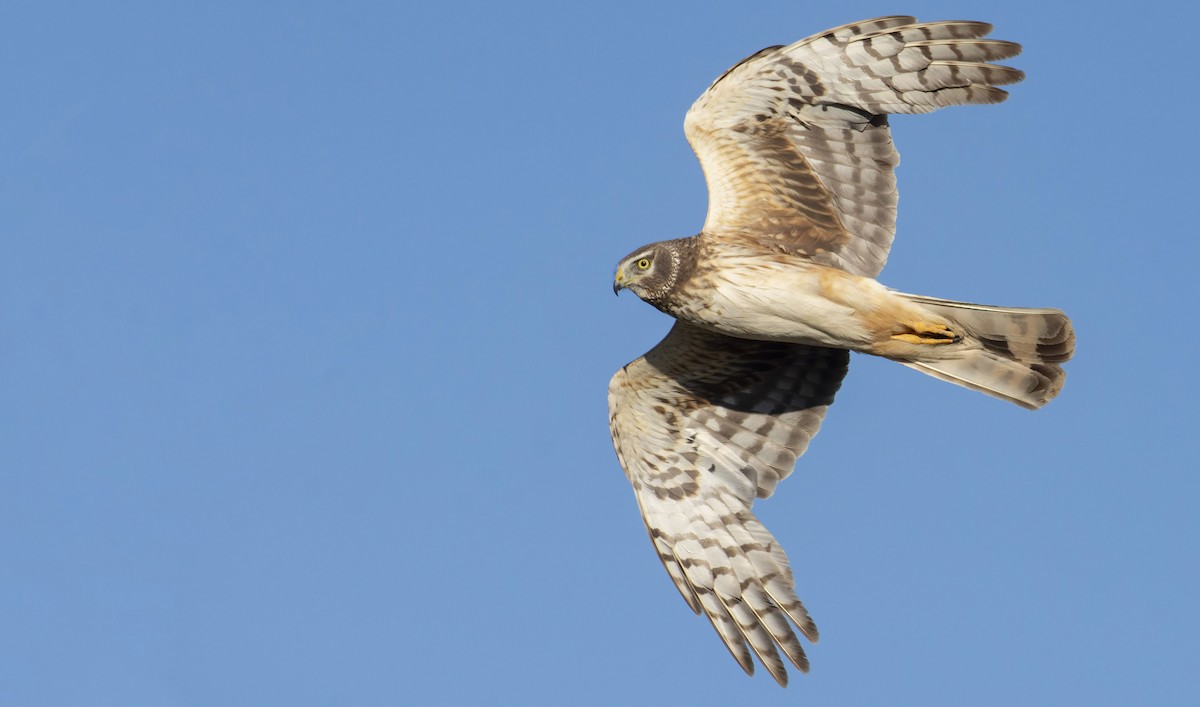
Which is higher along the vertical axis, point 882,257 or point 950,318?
point 882,257

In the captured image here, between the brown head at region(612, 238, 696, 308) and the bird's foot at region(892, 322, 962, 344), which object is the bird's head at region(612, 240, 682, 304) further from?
the bird's foot at region(892, 322, 962, 344)

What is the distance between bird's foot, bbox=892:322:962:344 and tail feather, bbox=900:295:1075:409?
6cm

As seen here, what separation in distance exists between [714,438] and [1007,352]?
2.46 meters

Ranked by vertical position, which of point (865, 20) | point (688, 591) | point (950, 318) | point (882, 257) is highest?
point (865, 20)

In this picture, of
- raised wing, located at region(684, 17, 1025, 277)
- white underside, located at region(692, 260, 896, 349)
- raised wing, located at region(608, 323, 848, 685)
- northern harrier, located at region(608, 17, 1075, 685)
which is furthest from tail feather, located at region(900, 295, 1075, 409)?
raised wing, located at region(608, 323, 848, 685)

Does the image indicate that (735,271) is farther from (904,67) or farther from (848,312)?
(904,67)

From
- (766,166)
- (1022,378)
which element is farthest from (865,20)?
(1022,378)

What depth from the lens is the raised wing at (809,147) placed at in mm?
9891

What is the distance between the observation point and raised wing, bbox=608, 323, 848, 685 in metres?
10.7

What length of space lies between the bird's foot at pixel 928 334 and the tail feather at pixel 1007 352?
0.21 feet

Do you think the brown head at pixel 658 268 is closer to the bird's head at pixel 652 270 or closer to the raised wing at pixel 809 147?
the bird's head at pixel 652 270

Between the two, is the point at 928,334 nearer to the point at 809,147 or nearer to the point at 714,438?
the point at 809,147

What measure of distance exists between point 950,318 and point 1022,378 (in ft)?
2.02

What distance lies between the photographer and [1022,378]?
31.2 feet
